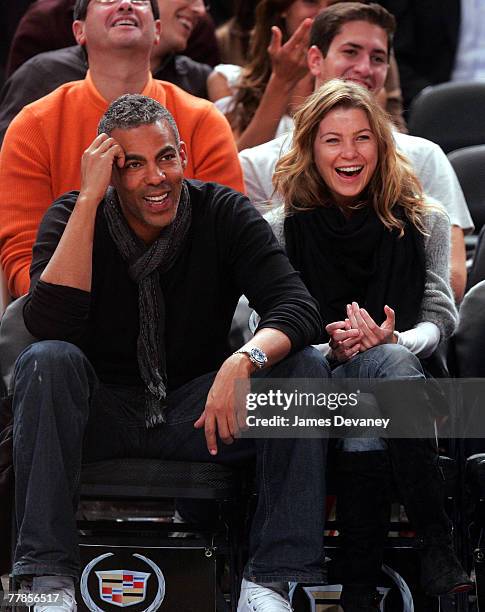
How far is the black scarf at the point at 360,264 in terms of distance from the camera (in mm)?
2750

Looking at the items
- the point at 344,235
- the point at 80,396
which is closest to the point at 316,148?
the point at 344,235

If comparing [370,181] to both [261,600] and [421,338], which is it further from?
[261,600]

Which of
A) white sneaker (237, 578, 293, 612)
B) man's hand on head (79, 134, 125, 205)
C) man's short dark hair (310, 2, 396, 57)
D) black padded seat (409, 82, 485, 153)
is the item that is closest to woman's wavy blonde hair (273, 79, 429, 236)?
man's hand on head (79, 134, 125, 205)

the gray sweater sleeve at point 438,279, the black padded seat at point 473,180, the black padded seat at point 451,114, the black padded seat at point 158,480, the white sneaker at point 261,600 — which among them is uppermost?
the black padded seat at point 451,114

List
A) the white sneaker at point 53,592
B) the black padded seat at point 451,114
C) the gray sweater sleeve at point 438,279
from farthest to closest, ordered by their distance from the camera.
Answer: the black padded seat at point 451,114 → the gray sweater sleeve at point 438,279 → the white sneaker at point 53,592

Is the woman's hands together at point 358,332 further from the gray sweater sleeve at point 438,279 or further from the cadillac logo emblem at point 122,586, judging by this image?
the cadillac logo emblem at point 122,586

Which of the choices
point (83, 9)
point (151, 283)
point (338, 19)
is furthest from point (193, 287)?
point (338, 19)

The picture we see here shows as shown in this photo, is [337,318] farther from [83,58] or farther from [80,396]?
[83,58]

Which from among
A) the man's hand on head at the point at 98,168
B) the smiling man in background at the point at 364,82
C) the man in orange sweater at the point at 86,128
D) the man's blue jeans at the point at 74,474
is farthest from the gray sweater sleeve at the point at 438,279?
the man's hand on head at the point at 98,168

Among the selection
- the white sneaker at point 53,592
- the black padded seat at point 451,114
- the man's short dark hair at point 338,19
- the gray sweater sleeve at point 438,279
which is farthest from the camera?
the black padded seat at point 451,114

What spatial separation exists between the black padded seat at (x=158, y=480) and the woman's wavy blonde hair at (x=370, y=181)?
724 millimetres

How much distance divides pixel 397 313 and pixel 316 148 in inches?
17.9

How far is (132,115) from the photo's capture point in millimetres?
2574

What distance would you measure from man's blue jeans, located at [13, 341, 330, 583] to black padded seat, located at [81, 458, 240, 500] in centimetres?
6
